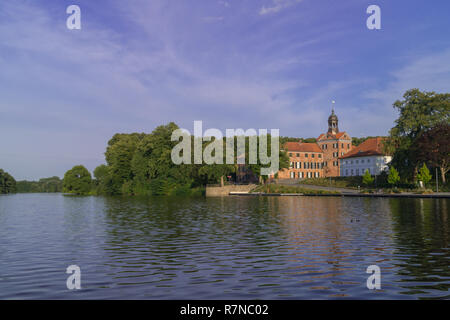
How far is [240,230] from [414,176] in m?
69.9

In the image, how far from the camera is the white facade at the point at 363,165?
107938mm

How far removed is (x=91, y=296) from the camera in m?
11.5

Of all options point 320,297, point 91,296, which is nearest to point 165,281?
point 91,296

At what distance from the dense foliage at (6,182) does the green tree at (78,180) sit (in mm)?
44395

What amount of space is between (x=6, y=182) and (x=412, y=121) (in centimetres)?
14920

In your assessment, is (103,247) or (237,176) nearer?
(103,247)

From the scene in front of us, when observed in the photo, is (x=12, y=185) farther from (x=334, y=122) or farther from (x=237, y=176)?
(x=334, y=122)

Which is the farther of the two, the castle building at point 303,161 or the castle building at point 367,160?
the castle building at point 303,161

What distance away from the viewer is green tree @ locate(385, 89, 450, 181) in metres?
81.9

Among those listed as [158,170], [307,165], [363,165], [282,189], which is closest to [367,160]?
[363,165]

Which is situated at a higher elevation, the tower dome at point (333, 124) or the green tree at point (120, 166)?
the tower dome at point (333, 124)

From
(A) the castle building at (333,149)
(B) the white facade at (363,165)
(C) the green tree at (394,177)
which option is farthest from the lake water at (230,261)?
(A) the castle building at (333,149)

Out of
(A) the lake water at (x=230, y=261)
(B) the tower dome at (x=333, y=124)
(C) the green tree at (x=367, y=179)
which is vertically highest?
(B) the tower dome at (x=333, y=124)

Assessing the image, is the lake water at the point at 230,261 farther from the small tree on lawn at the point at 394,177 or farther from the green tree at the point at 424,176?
the small tree on lawn at the point at 394,177
